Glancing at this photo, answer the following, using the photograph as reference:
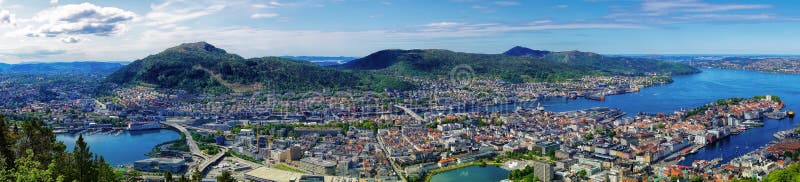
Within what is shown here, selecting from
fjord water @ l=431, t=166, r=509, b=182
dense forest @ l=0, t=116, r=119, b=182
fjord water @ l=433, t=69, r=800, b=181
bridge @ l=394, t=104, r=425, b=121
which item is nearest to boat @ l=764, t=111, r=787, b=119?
fjord water @ l=433, t=69, r=800, b=181

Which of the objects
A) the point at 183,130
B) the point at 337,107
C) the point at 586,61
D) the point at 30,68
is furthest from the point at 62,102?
the point at 30,68

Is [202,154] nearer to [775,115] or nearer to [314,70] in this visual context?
[775,115]

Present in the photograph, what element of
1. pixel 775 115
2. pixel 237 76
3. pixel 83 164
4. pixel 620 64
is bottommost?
pixel 775 115

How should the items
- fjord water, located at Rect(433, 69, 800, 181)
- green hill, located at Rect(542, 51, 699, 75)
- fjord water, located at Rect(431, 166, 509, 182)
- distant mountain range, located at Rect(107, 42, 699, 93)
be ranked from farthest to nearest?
1. green hill, located at Rect(542, 51, 699, 75)
2. distant mountain range, located at Rect(107, 42, 699, 93)
3. fjord water, located at Rect(433, 69, 800, 181)
4. fjord water, located at Rect(431, 166, 509, 182)

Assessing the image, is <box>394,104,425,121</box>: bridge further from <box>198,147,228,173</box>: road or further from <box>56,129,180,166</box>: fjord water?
<box>56,129,180,166</box>: fjord water

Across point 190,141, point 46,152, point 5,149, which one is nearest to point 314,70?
point 190,141

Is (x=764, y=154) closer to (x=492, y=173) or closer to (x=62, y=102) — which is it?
(x=492, y=173)
